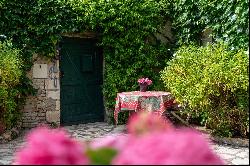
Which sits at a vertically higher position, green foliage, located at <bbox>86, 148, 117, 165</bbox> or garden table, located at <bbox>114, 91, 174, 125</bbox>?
green foliage, located at <bbox>86, 148, 117, 165</bbox>

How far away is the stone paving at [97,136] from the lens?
4.95 m

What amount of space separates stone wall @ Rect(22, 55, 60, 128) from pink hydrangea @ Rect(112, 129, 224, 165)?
281 inches

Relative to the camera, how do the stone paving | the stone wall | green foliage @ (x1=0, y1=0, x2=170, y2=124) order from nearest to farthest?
the stone paving → green foliage @ (x1=0, y1=0, x2=170, y2=124) → the stone wall

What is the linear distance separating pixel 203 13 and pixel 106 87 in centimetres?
234

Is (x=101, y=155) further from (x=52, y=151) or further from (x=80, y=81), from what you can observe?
(x=80, y=81)

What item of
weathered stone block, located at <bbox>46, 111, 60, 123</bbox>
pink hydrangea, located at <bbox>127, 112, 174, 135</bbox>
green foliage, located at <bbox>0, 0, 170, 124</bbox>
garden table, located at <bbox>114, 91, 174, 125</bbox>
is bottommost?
weathered stone block, located at <bbox>46, 111, 60, 123</bbox>

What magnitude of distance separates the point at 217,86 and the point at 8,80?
10.7ft

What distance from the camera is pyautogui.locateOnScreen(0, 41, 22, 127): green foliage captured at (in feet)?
20.9

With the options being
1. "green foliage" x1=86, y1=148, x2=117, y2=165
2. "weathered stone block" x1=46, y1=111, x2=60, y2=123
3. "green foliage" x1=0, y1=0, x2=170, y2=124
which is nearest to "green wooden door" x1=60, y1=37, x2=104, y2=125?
"weathered stone block" x1=46, y1=111, x2=60, y2=123

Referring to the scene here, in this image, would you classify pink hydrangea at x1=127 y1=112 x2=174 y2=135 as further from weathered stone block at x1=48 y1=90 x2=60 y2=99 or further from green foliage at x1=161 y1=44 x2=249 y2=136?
weathered stone block at x1=48 y1=90 x2=60 y2=99

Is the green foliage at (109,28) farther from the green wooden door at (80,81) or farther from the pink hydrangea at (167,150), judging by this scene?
the pink hydrangea at (167,150)

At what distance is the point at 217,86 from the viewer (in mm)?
5715


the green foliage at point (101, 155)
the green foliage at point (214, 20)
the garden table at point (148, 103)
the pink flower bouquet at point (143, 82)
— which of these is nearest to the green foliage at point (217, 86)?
the garden table at point (148, 103)

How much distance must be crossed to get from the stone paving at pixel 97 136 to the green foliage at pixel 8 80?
45cm
